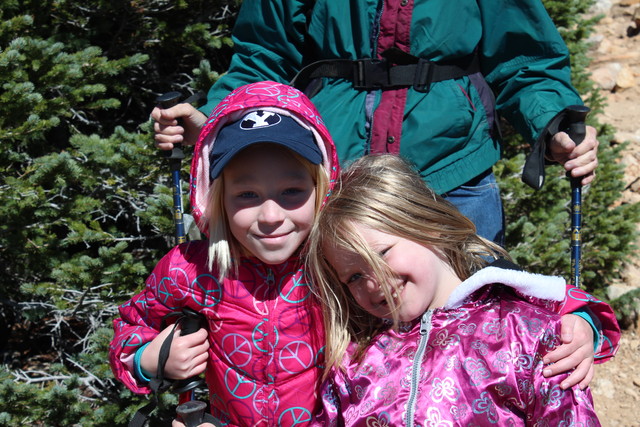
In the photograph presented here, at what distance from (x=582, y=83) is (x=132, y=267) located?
4582mm

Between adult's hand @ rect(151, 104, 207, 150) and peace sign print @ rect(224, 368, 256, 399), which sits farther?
adult's hand @ rect(151, 104, 207, 150)

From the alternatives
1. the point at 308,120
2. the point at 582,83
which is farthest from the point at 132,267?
the point at 582,83

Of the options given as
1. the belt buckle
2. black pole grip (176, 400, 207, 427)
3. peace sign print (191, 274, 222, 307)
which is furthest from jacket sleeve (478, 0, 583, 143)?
black pole grip (176, 400, 207, 427)

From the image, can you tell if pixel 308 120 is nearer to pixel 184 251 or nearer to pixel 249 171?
pixel 249 171

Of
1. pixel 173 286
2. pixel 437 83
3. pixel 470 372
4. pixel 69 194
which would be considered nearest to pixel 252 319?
pixel 173 286

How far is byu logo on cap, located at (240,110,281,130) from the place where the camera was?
2115 mm

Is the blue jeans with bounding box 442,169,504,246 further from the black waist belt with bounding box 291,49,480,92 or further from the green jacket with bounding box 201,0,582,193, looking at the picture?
the black waist belt with bounding box 291,49,480,92

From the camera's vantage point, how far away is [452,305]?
84.6 inches

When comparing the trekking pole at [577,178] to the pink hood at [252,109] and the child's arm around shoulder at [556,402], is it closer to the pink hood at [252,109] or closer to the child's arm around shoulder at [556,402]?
the child's arm around shoulder at [556,402]

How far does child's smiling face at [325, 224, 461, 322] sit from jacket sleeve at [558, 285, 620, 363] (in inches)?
18.3

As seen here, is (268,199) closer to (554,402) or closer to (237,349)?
(237,349)

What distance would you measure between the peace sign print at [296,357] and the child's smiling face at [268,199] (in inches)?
13.5

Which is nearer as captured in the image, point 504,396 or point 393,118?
point 504,396

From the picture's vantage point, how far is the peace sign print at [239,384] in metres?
2.29
